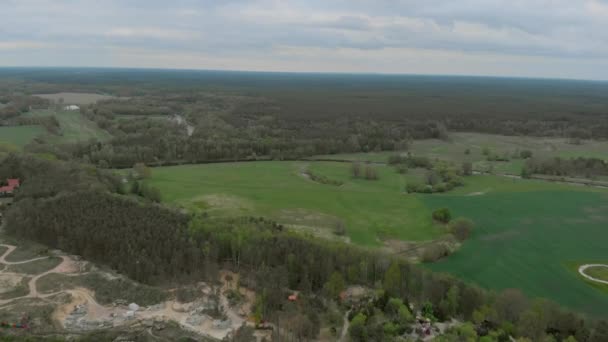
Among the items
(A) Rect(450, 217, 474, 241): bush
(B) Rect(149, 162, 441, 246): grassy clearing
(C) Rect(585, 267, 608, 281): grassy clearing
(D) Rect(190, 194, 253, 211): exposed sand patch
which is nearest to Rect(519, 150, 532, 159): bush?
(B) Rect(149, 162, 441, 246): grassy clearing

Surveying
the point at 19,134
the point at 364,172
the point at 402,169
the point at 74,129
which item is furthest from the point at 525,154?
the point at 19,134

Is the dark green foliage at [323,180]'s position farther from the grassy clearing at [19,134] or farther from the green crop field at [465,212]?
the grassy clearing at [19,134]

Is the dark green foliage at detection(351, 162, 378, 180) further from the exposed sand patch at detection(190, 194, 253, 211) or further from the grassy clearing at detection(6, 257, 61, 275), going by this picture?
the grassy clearing at detection(6, 257, 61, 275)

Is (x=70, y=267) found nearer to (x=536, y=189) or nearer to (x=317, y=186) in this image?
(x=317, y=186)

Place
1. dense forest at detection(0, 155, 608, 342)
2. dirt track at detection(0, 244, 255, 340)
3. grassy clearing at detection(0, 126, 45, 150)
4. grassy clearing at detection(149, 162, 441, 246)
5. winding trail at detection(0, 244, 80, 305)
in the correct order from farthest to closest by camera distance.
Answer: grassy clearing at detection(0, 126, 45, 150), grassy clearing at detection(149, 162, 441, 246), winding trail at detection(0, 244, 80, 305), dense forest at detection(0, 155, 608, 342), dirt track at detection(0, 244, 255, 340)

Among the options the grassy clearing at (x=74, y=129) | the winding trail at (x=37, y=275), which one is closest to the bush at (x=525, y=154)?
the winding trail at (x=37, y=275)

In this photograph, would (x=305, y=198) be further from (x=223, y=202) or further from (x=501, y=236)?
(x=501, y=236)
